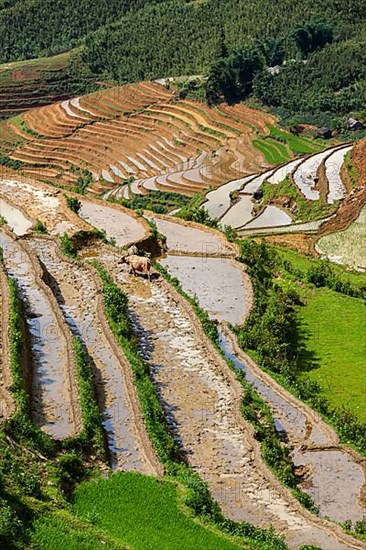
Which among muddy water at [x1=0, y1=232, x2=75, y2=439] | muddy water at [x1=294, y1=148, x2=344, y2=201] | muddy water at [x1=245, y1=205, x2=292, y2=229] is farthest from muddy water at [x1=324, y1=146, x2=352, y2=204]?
Answer: muddy water at [x1=0, y1=232, x2=75, y2=439]

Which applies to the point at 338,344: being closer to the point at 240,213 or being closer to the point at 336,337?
the point at 336,337

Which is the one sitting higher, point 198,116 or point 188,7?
point 188,7

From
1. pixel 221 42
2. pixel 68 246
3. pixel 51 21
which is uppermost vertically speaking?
pixel 51 21

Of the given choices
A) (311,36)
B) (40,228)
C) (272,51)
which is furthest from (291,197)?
(272,51)

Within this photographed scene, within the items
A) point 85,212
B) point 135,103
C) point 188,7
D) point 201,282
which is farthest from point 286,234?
point 188,7

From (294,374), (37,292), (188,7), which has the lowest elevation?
(294,374)

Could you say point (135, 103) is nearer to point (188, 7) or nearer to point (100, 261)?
point (188, 7)
